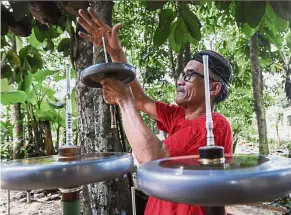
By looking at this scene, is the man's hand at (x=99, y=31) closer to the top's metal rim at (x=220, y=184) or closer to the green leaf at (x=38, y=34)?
the green leaf at (x=38, y=34)

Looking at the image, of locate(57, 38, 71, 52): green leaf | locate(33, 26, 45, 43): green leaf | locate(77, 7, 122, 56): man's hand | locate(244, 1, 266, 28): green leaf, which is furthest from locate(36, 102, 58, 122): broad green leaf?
locate(244, 1, 266, 28): green leaf

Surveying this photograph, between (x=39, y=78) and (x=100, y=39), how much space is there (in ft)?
5.80

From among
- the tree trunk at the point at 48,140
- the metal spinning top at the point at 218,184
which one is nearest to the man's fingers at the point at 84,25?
the metal spinning top at the point at 218,184

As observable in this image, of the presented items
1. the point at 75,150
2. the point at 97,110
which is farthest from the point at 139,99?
the point at 75,150

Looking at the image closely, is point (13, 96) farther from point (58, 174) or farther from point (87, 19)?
point (58, 174)

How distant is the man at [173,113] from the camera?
0.68 metres

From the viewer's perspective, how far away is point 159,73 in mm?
3385

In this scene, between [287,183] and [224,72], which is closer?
[287,183]

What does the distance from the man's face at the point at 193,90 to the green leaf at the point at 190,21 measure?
82 mm

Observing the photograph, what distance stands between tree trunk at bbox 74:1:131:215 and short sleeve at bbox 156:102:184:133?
178 mm

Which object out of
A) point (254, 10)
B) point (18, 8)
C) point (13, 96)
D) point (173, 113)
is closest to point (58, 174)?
point (18, 8)

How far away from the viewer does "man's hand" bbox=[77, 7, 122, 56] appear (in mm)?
791

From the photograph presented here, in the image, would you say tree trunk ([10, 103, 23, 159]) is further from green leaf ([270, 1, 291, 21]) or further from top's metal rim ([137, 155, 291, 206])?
top's metal rim ([137, 155, 291, 206])

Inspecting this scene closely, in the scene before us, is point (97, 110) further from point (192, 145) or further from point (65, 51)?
point (192, 145)
